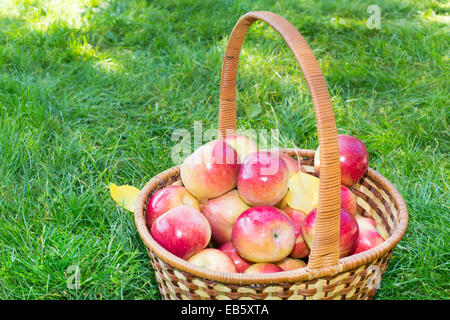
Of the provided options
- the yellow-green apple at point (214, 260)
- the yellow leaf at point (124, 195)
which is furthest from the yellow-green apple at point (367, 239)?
the yellow leaf at point (124, 195)

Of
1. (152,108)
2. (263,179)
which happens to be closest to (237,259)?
(263,179)

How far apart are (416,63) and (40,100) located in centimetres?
207

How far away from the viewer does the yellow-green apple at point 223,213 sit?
1.37 metres

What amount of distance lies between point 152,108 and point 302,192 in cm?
118

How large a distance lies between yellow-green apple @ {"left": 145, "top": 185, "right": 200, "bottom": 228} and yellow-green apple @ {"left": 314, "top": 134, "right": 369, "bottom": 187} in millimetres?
429

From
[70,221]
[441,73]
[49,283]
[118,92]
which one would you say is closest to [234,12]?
[118,92]

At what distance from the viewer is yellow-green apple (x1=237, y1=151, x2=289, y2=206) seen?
1.31 meters

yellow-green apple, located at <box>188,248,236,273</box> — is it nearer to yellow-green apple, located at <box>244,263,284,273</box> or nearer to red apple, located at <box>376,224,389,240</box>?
yellow-green apple, located at <box>244,263,284,273</box>

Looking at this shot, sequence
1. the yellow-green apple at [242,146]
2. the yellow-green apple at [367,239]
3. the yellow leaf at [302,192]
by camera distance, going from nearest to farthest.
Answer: the yellow-green apple at [367,239] < the yellow leaf at [302,192] < the yellow-green apple at [242,146]

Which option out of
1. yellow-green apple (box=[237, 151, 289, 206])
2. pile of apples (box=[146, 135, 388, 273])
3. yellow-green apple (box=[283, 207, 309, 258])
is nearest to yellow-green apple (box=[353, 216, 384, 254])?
pile of apples (box=[146, 135, 388, 273])

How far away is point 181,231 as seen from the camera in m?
1.24

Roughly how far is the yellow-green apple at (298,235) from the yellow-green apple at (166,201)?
29 cm

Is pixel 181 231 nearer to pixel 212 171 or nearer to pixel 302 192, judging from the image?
pixel 212 171

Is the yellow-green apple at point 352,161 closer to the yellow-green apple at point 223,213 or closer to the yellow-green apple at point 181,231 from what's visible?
the yellow-green apple at point 223,213
